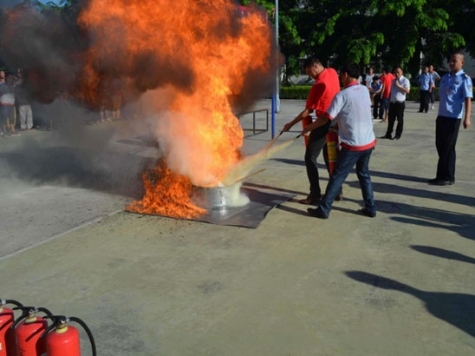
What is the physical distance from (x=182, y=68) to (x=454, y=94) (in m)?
4.02

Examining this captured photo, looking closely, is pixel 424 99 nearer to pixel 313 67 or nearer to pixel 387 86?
pixel 387 86

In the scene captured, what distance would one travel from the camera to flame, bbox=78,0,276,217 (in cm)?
592

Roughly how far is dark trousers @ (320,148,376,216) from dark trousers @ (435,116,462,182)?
216cm

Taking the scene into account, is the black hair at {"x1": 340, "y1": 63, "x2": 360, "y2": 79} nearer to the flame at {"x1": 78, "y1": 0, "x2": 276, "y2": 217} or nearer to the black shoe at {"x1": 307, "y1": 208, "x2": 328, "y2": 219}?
the flame at {"x1": 78, "y1": 0, "x2": 276, "y2": 217}

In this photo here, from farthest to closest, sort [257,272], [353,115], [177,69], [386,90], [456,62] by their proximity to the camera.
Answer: [386,90] < [456,62] < [177,69] < [353,115] < [257,272]

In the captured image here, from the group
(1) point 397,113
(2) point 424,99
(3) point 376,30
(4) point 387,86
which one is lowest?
(2) point 424,99

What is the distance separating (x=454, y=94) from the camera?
23.7 feet

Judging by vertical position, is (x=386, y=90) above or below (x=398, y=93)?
below

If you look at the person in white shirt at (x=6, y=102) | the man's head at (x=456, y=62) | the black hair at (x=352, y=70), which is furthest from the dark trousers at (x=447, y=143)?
the person in white shirt at (x=6, y=102)

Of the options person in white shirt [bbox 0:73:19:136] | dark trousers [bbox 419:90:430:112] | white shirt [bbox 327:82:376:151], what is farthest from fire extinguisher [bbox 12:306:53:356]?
dark trousers [bbox 419:90:430:112]

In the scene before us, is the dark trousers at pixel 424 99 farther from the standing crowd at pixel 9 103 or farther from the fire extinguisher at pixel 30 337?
the fire extinguisher at pixel 30 337

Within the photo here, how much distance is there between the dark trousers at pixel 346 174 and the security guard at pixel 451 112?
217 cm

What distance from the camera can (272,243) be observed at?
5.09m

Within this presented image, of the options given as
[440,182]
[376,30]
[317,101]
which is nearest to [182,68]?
[317,101]
